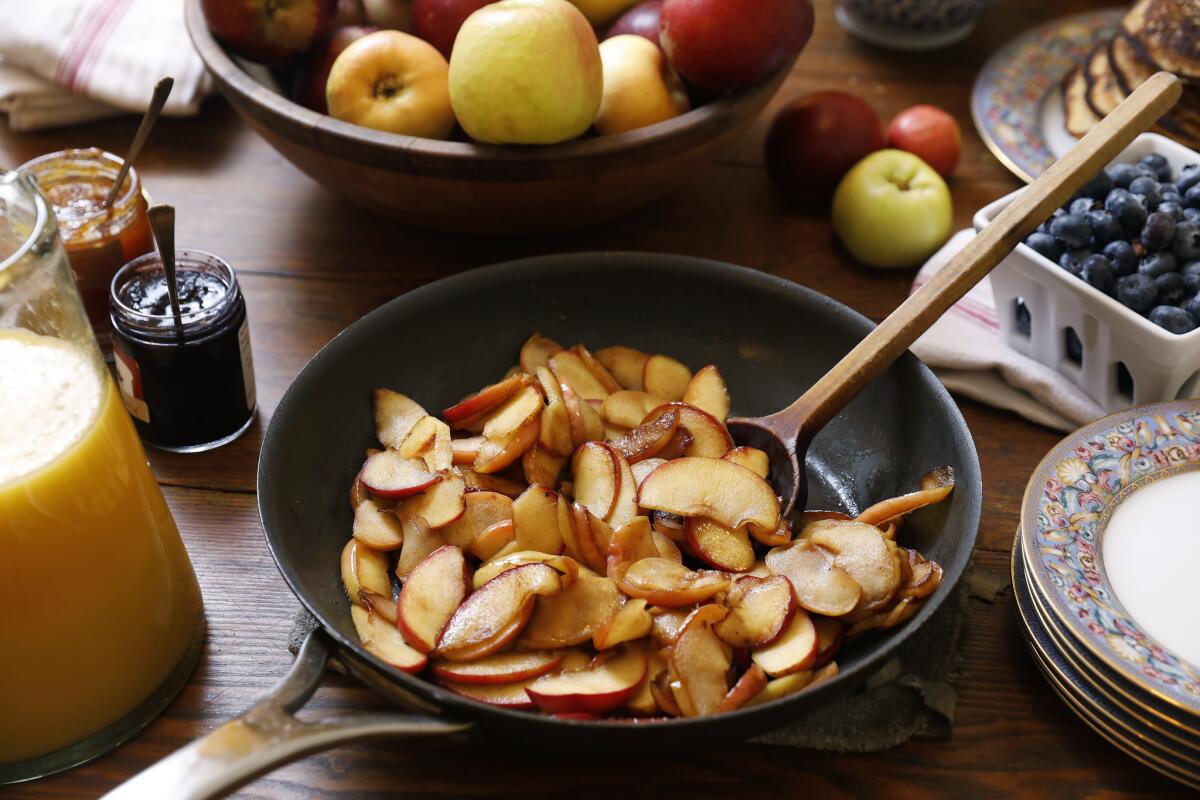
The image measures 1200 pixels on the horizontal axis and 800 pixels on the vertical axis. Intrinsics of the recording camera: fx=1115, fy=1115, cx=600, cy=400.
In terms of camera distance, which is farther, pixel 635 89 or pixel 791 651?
pixel 635 89

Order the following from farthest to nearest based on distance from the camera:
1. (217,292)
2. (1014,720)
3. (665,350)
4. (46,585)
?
(665,350), (217,292), (1014,720), (46,585)

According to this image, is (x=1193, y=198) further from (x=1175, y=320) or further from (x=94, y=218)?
(x=94, y=218)

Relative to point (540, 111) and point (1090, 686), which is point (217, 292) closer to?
point (540, 111)

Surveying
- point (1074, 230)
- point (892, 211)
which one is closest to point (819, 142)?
point (892, 211)

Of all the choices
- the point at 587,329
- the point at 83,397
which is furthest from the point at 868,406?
the point at 83,397

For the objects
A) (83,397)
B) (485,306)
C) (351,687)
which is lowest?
(351,687)

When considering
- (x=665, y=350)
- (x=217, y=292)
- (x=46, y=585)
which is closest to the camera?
(x=46, y=585)

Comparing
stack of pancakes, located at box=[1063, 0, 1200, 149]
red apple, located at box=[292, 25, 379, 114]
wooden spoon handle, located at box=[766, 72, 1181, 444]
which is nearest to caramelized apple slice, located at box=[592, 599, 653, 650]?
wooden spoon handle, located at box=[766, 72, 1181, 444]
